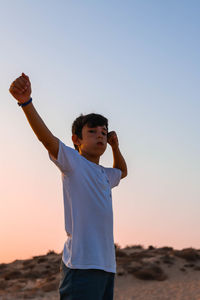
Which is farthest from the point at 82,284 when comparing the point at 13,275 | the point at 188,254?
the point at 13,275

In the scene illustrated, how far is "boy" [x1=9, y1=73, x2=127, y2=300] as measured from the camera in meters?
2.61

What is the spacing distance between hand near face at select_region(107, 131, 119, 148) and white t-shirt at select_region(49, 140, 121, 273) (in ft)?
2.39

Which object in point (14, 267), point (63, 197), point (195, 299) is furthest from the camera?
point (14, 267)

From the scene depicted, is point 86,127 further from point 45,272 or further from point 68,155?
point 45,272

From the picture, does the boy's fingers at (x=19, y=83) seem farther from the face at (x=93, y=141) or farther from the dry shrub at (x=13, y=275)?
the dry shrub at (x=13, y=275)

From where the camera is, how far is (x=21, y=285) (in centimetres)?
2088

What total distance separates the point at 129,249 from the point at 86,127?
2682cm

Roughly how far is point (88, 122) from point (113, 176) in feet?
1.74

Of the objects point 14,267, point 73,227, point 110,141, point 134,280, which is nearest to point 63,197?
point 73,227

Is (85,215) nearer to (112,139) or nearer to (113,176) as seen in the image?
(113,176)

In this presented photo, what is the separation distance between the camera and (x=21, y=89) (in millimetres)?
2564

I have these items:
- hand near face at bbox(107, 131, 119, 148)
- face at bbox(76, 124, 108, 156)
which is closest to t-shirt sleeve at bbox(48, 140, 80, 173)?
face at bbox(76, 124, 108, 156)

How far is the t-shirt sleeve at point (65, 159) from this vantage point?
2.71 meters

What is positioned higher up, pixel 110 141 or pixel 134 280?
pixel 110 141
